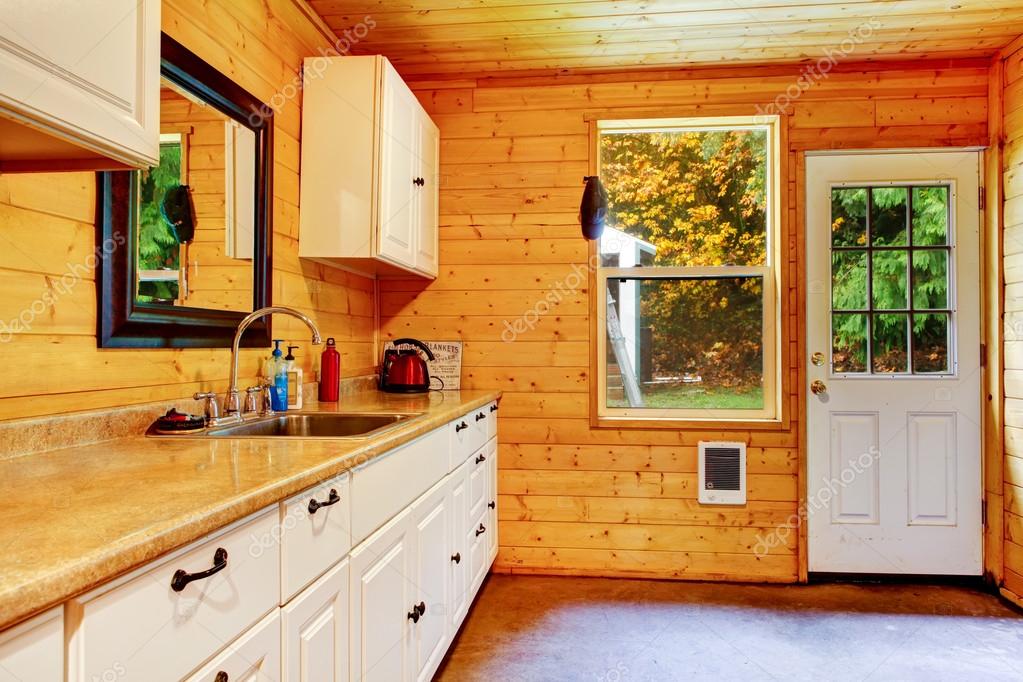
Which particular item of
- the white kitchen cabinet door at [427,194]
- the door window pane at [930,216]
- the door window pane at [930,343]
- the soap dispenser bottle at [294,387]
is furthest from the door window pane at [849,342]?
the soap dispenser bottle at [294,387]

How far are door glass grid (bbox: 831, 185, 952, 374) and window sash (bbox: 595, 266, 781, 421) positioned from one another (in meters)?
0.28

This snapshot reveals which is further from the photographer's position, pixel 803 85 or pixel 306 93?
pixel 803 85

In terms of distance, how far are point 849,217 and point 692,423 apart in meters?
1.25

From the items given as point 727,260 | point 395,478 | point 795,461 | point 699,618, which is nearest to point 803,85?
point 727,260

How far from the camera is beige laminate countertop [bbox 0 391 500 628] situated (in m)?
0.64

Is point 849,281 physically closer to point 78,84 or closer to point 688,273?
point 688,273

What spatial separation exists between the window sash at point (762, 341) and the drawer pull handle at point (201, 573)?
2.39 metres

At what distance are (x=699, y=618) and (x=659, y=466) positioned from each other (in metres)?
0.70

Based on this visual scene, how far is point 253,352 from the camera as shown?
2.10 metres

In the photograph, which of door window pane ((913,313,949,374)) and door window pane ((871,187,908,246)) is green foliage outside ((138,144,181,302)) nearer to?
door window pane ((871,187,908,246))

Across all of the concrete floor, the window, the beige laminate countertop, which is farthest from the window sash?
the beige laminate countertop

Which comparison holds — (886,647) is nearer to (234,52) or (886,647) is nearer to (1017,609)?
(1017,609)

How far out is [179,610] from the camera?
0.82 m

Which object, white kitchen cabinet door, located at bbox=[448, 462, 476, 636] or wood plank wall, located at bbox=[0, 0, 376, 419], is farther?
white kitchen cabinet door, located at bbox=[448, 462, 476, 636]
